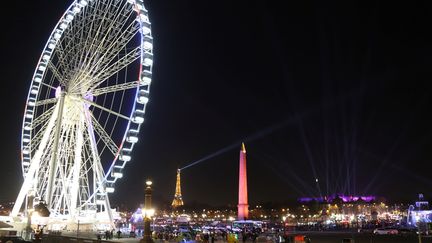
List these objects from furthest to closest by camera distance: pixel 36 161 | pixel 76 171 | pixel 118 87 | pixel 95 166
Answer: pixel 76 171 → pixel 95 166 → pixel 36 161 → pixel 118 87

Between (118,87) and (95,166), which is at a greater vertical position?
(118,87)

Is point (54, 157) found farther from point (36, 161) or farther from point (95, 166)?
point (95, 166)

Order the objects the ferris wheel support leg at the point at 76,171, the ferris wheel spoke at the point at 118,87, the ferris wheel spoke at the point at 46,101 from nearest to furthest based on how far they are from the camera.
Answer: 1. the ferris wheel spoke at the point at 118,87
2. the ferris wheel support leg at the point at 76,171
3. the ferris wheel spoke at the point at 46,101

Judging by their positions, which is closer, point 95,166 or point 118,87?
point 118,87

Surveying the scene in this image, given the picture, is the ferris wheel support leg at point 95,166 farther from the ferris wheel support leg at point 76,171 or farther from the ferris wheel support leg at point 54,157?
the ferris wheel support leg at point 54,157

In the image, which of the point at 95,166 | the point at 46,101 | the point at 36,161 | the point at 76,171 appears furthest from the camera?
the point at 46,101

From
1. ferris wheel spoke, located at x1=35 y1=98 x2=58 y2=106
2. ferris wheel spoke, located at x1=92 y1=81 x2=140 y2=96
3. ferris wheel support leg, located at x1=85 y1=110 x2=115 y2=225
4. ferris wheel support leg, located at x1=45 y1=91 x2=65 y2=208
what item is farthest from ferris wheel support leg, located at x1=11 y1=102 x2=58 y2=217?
ferris wheel spoke, located at x1=92 y1=81 x2=140 y2=96

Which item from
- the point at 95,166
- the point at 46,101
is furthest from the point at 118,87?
the point at 46,101

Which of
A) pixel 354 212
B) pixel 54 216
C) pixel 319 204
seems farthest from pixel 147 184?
pixel 319 204

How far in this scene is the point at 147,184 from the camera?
23219mm

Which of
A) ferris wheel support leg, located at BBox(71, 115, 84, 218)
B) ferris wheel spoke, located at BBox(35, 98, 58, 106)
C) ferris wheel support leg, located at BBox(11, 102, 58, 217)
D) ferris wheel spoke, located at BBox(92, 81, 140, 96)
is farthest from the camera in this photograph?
ferris wheel spoke, located at BBox(35, 98, 58, 106)

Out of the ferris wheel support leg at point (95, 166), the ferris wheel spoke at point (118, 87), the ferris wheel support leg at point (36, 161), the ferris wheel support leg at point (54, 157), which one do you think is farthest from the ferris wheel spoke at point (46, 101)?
the ferris wheel spoke at point (118, 87)

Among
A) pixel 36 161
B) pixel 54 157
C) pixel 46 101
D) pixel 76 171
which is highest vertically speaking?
pixel 46 101

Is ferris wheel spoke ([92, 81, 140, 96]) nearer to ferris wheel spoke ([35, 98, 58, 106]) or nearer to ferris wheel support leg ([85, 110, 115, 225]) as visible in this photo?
ferris wheel support leg ([85, 110, 115, 225])
